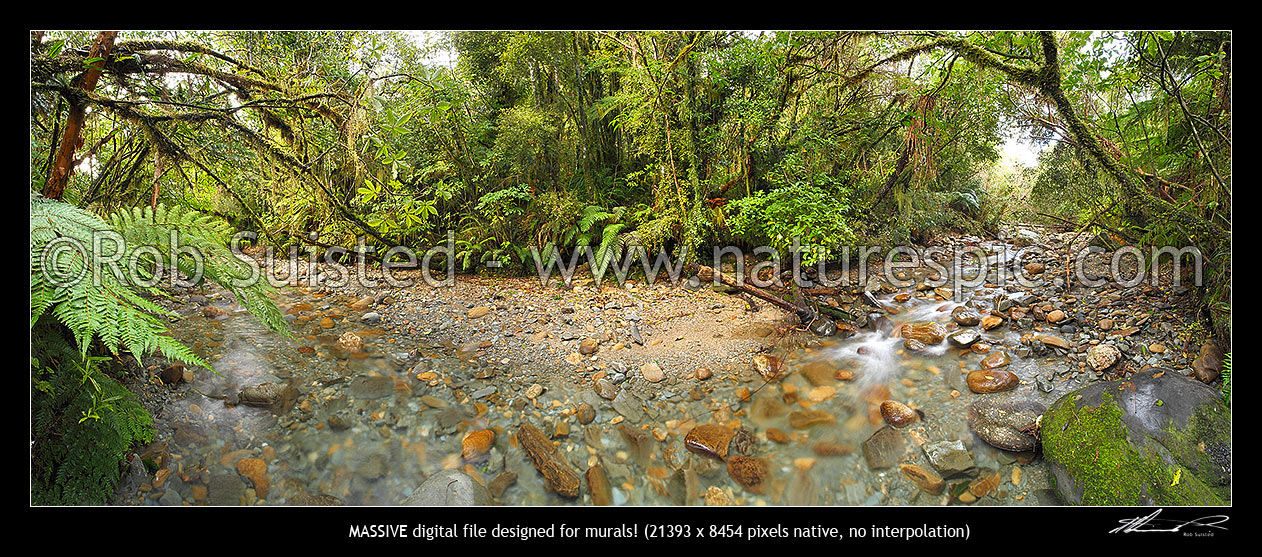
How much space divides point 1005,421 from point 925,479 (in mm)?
542

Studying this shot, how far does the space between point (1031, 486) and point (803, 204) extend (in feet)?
5.02

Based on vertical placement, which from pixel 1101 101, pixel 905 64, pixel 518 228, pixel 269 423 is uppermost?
pixel 905 64

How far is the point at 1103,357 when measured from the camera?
1.99 metres

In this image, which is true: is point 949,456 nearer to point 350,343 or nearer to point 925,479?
point 925,479

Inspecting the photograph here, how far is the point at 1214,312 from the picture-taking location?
179 centimetres

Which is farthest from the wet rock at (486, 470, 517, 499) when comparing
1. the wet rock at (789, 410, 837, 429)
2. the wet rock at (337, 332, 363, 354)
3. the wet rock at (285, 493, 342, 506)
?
the wet rock at (337, 332, 363, 354)

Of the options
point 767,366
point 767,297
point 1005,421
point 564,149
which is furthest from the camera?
point 564,149

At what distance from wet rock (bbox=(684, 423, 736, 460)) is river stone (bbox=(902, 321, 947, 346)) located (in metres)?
1.49

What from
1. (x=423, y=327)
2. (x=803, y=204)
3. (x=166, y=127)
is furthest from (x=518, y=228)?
(x=803, y=204)

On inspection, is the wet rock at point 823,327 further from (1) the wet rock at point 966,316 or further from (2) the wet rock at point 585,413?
(2) the wet rock at point 585,413

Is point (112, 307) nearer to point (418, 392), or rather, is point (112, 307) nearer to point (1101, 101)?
point (418, 392)

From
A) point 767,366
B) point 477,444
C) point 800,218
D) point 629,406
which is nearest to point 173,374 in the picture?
point 477,444
